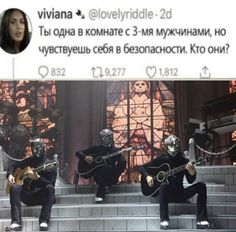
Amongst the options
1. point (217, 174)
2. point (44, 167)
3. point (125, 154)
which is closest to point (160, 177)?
point (125, 154)

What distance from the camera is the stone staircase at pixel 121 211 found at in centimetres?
419

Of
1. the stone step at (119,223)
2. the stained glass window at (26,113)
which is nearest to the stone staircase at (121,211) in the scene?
the stone step at (119,223)

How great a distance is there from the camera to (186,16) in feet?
8.15

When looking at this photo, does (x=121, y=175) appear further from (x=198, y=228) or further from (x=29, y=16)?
(x=29, y=16)

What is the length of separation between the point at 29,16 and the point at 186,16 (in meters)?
0.74

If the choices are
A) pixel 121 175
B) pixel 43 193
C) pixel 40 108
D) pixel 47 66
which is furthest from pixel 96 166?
pixel 47 66

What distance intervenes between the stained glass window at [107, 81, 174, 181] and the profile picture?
1821 mm

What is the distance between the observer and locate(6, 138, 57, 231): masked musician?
4312 mm

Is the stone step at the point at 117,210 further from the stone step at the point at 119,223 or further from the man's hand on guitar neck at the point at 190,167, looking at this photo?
the man's hand on guitar neck at the point at 190,167

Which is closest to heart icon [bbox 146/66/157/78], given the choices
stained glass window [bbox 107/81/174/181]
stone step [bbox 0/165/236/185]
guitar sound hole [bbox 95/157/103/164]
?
stained glass window [bbox 107/81/174/181]

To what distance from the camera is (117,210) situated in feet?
14.9

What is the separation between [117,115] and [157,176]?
2.05ft

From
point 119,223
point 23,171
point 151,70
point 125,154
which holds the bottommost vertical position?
point 119,223

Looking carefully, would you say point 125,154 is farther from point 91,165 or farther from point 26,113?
point 26,113
